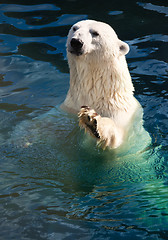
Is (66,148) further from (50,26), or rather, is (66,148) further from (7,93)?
(50,26)

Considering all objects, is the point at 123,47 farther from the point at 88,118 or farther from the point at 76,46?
the point at 88,118

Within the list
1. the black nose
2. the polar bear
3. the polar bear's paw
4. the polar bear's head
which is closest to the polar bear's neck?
the polar bear

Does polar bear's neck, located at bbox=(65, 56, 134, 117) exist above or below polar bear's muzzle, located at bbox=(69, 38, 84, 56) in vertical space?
below

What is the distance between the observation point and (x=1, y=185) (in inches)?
136

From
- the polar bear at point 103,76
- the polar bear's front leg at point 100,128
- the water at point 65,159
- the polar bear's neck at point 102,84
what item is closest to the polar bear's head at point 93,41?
the polar bear at point 103,76

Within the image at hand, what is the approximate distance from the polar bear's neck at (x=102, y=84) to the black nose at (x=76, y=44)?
0.82 feet

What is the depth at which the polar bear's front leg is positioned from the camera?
124 inches

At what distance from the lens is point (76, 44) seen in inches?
140

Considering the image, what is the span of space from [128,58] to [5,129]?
2.71 m

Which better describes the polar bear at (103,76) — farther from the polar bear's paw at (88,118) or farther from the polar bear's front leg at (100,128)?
the polar bear's paw at (88,118)

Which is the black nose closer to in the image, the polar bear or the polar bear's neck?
the polar bear

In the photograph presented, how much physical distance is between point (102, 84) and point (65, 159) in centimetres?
86

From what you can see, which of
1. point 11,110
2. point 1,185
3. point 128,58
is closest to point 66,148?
point 1,185

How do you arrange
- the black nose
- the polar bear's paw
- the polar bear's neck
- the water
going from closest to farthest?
the water, the polar bear's paw, the black nose, the polar bear's neck
